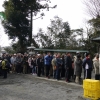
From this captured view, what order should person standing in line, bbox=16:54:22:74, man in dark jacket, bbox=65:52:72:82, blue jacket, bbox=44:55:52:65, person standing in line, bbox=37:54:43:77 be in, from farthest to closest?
person standing in line, bbox=16:54:22:74 → person standing in line, bbox=37:54:43:77 → blue jacket, bbox=44:55:52:65 → man in dark jacket, bbox=65:52:72:82

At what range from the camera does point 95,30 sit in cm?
3584

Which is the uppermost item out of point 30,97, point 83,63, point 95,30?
point 95,30

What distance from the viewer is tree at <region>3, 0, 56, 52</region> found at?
34781 mm

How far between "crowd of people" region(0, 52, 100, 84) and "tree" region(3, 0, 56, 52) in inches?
472

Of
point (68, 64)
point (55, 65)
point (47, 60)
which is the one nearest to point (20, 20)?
point (47, 60)

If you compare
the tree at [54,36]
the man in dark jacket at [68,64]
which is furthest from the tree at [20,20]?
the man in dark jacket at [68,64]

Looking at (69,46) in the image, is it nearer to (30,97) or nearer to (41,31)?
(41,31)

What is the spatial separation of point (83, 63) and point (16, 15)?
A: 21622 millimetres

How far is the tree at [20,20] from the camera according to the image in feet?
114

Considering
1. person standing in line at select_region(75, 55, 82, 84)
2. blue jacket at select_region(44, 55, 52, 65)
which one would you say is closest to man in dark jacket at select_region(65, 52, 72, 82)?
person standing in line at select_region(75, 55, 82, 84)

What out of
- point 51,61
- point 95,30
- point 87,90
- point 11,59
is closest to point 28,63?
point 11,59

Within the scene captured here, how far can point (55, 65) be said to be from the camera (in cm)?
1659

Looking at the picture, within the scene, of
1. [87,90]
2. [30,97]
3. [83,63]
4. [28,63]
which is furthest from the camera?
[28,63]

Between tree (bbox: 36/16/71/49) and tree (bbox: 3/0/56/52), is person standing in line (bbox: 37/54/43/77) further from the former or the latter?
tree (bbox: 36/16/71/49)
